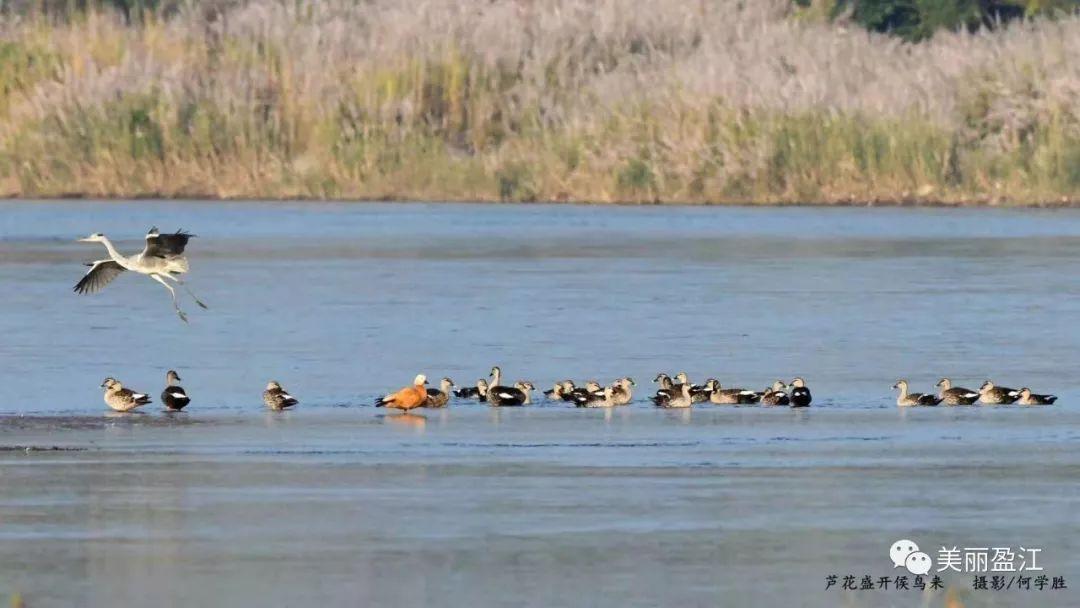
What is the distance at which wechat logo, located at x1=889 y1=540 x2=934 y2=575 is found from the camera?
929cm

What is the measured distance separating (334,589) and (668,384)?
5803 mm

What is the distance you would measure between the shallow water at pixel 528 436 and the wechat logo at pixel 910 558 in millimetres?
79

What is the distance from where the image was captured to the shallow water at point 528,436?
9.45 m

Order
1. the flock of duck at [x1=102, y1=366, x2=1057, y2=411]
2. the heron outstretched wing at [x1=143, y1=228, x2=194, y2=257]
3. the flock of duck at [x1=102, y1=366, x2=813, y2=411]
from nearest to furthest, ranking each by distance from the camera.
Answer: the flock of duck at [x1=102, y1=366, x2=813, y2=411], the flock of duck at [x1=102, y1=366, x2=1057, y2=411], the heron outstretched wing at [x1=143, y1=228, x2=194, y2=257]

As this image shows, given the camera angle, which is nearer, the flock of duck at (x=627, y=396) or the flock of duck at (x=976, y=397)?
Answer: the flock of duck at (x=627, y=396)

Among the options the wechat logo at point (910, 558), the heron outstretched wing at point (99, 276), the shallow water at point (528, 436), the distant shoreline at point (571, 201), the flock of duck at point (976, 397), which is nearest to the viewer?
the wechat logo at point (910, 558)

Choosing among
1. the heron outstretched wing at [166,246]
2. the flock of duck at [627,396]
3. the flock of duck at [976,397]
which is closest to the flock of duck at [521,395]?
the flock of duck at [627,396]

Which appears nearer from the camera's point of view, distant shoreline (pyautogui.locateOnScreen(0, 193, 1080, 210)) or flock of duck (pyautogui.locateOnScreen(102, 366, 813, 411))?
flock of duck (pyautogui.locateOnScreen(102, 366, 813, 411))

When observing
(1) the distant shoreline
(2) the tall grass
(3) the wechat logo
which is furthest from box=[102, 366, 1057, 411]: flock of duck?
(1) the distant shoreline

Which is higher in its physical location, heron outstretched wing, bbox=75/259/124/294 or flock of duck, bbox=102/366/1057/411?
heron outstretched wing, bbox=75/259/124/294

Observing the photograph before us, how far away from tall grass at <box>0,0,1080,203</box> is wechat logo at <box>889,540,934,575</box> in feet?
69.8

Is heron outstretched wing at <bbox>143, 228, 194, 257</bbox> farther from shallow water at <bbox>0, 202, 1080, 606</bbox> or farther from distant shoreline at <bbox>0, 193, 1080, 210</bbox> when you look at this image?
distant shoreline at <bbox>0, 193, 1080, 210</bbox>

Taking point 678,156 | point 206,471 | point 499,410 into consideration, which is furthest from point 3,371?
point 678,156

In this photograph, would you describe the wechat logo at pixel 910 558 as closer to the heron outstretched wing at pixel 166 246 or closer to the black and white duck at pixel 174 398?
the black and white duck at pixel 174 398
